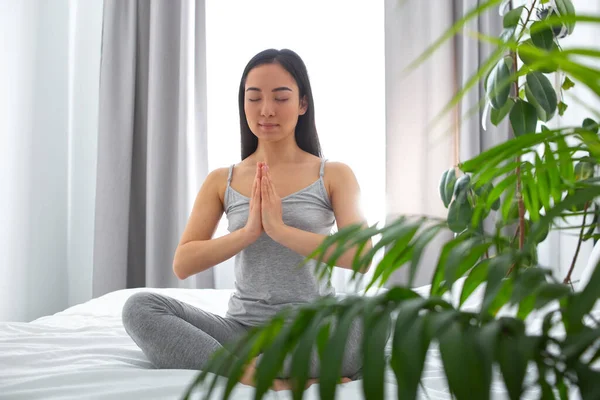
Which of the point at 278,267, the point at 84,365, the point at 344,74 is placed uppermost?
the point at 344,74

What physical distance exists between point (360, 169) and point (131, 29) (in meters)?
1.49

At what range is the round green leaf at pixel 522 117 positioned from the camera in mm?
1659

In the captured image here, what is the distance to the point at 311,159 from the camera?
1.87 m

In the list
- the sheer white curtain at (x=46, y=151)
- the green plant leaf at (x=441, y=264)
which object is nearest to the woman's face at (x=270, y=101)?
the green plant leaf at (x=441, y=264)

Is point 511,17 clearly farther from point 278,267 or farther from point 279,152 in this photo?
point 278,267

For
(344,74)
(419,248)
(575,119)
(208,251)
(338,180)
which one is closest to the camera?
(419,248)

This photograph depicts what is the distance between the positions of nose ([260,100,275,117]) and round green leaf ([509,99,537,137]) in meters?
0.60

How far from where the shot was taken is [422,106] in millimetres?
3592

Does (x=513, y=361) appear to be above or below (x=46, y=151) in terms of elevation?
below

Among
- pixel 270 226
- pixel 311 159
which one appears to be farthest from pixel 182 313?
pixel 311 159

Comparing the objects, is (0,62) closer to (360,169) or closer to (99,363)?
(360,169)

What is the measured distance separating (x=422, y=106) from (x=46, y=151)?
2.11m

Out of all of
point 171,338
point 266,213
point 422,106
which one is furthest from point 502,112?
point 422,106

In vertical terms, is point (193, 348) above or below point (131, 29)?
below
